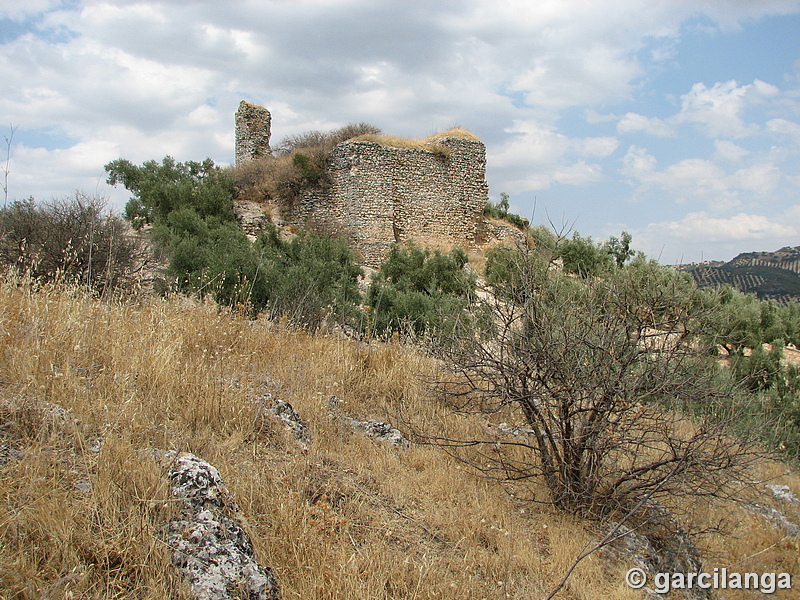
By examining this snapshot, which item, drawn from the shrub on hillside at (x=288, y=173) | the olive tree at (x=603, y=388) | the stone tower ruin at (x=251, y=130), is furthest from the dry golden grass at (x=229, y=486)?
the stone tower ruin at (x=251, y=130)

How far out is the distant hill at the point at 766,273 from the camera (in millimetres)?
7731

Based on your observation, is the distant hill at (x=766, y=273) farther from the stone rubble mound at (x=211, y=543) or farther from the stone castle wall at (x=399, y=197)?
the stone castle wall at (x=399, y=197)

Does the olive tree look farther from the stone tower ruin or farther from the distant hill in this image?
the stone tower ruin

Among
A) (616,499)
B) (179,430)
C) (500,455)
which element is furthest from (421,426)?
(179,430)

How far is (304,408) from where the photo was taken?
12.6 feet

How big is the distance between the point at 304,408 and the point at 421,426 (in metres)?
1.00

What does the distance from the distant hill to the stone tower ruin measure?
55.0ft

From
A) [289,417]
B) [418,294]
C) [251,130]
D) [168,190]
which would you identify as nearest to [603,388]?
[289,417]

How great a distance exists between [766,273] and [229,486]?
18.9m

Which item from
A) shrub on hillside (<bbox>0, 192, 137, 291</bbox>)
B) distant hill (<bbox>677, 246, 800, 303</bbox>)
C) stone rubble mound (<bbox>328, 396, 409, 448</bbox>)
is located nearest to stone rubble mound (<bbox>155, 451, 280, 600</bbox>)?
stone rubble mound (<bbox>328, 396, 409, 448</bbox>)

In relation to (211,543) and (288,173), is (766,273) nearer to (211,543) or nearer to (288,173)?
(288,173)

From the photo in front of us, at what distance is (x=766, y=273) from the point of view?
659 inches

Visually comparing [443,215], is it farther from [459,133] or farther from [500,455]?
[500,455]

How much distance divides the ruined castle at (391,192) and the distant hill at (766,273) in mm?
9299
